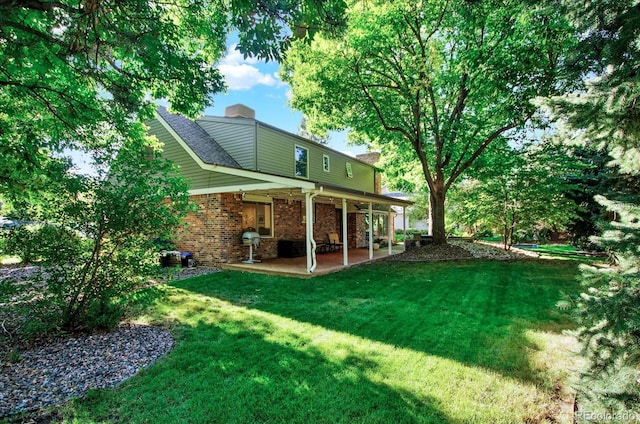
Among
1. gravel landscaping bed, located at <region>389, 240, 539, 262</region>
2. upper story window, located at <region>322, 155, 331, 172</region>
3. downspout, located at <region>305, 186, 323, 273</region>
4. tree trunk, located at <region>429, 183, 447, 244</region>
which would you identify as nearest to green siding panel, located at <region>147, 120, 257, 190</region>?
downspout, located at <region>305, 186, 323, 273</region>

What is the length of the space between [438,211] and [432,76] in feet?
19.6

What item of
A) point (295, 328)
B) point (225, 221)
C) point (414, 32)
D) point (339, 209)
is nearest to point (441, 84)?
point (414, 32)

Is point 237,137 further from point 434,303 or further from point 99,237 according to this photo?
point 434,303

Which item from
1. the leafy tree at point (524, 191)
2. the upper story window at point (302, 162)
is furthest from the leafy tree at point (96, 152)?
the leafy tree at point (524, 191)

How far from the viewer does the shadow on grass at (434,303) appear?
4258mm

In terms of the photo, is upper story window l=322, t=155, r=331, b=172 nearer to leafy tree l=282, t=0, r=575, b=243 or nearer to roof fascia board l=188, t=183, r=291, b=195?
leafy tree l=282, t=0, r=575, b=243

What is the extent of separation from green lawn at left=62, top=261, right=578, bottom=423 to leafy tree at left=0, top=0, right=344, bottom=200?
3100 millimetres

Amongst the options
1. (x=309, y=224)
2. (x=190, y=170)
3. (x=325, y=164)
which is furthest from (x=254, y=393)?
(x=325, y=164)

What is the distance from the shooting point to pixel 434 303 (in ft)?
21.1

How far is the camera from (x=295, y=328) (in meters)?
4.95

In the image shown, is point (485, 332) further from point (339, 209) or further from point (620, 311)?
point (339, 209)

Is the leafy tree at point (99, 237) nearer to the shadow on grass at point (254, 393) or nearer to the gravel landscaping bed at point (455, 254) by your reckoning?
the shadow on grass at point (254, 393)

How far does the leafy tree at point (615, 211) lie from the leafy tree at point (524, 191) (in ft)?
37.0

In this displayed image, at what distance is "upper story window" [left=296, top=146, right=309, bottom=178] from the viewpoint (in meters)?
14.1
